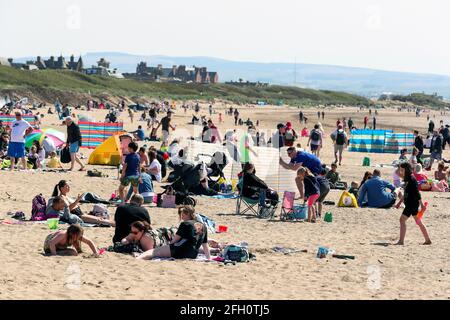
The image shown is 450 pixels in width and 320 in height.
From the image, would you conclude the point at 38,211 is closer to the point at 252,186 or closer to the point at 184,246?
the point at 184,246

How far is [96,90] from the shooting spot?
88.4m

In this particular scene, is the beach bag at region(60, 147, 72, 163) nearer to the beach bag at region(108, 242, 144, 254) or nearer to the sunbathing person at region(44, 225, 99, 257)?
the beach bag at region(108, 242, 144, 254)

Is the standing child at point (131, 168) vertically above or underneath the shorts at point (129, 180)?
above

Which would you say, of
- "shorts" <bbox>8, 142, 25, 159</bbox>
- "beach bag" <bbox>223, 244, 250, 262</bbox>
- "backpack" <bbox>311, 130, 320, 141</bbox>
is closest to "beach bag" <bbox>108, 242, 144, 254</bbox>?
"beach bag" <bbox>223, 244, 250, 262</bbox>

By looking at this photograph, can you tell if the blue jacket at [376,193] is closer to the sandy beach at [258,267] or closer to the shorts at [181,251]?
the sandy beach at [258,267]

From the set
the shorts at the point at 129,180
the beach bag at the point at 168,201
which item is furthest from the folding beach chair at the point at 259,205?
the shorts at the point at 129,180

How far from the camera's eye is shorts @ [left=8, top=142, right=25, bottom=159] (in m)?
18.4

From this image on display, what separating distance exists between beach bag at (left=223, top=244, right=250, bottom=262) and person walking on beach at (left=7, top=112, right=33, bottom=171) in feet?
29.8

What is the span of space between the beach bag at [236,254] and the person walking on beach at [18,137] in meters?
9.07

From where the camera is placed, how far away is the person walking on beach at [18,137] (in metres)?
18.1

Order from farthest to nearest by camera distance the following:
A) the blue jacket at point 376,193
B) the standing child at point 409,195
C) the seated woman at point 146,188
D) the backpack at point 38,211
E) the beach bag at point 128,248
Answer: the blue jacket at point 376,193 → the seated woman at point 146,188 → the backpack at point 38,211 → the standing child at point 409,195 → the beach bag at point 128,248
